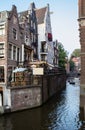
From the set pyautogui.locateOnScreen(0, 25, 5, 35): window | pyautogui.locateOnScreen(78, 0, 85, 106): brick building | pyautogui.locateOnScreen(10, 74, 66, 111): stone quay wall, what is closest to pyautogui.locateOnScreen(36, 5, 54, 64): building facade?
pyautogui.locateOnScreen(0, 25, 5, 35): window

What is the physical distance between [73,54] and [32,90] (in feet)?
487

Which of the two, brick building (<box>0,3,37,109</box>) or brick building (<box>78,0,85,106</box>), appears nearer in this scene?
brick building (<box>78,0,85,106</box>)

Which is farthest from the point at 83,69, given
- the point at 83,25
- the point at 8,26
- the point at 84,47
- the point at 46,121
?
the point at 8,26

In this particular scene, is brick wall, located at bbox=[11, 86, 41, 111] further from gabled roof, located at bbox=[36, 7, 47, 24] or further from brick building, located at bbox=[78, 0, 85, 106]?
gabled roof, located at bbox=[36, 7, 47, 24]

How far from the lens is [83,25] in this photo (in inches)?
942

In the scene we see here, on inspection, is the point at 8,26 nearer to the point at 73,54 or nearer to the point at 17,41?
the point at 17,41

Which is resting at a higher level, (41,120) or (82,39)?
(82,39)

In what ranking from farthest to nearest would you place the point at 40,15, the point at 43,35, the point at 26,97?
1. the point at 40,15
2. the point at 43,35
3. the point at 26,97

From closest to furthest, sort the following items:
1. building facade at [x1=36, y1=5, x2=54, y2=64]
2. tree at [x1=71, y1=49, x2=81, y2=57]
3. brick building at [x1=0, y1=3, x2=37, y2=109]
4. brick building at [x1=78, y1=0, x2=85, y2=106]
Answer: brick building at [x1=78, y1=0, x2=85, y2=106]
brick building at [x1=0, y1=3, x2=37, y2=109]
building facade at [x1=36, y1=5, x2=54, y2=64]
tree at [x1=71, y1=49, x2=81, y2=57]

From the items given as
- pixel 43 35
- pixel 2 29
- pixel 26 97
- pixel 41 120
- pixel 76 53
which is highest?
pixel 76 53

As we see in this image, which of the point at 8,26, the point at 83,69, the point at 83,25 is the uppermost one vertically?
the point at 8,26

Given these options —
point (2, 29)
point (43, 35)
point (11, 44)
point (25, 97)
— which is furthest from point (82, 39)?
point (43, 35)

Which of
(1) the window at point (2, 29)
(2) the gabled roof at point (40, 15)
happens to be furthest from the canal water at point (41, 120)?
(2) the gabled roof at point (40, 15)

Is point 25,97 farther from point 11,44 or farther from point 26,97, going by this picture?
point 11,44
